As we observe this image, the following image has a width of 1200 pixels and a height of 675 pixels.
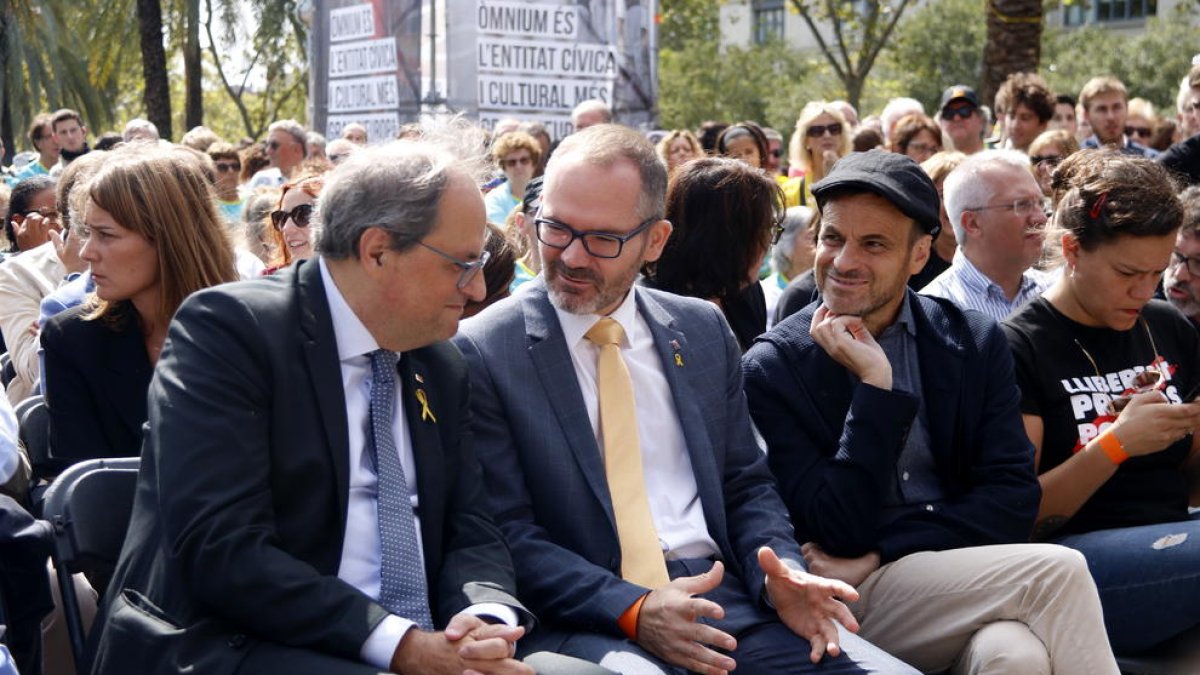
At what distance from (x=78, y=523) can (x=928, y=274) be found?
154 inches

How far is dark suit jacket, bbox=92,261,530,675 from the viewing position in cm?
284

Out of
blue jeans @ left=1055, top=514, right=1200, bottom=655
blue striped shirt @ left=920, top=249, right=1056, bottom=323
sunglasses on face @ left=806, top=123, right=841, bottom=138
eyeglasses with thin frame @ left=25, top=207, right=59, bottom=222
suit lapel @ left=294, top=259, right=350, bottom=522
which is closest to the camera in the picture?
suit lapel @ left=294, top=259, right=350, bottom=522

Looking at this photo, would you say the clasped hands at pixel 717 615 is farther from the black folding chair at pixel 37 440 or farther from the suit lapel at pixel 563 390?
the black folding chair at pixel 37 440

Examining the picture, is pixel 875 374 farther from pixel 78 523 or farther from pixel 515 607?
pixel 78 523

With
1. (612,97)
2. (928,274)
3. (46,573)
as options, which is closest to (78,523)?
(46,573)

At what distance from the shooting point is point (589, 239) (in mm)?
3602

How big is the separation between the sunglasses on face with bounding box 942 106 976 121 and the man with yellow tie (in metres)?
6.58

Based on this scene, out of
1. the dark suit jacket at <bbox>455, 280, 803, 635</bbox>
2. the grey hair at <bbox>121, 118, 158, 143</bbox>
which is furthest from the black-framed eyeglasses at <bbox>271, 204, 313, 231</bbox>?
the grey hair at <bbox>121, 118, 158, 143</bbox>

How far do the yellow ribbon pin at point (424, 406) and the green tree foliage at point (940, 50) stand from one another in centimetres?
4633

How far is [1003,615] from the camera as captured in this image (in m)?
3.58

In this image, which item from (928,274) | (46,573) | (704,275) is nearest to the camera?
(46,573)

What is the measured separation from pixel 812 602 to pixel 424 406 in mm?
1029

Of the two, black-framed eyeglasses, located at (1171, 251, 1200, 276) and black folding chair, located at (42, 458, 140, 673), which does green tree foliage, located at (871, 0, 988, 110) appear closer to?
black-framed eyeglasses, located at (1171, 251, 1200, 276)

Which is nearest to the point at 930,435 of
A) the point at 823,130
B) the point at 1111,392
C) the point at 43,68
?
the point at 1111,392
